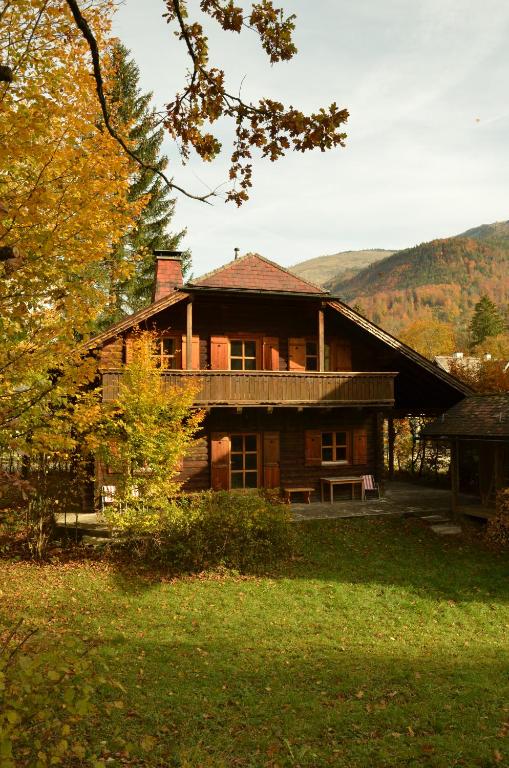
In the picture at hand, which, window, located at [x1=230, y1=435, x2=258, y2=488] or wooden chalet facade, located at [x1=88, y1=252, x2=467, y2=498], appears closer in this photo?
wooden chalet facade, located at [x1=88, y1=252, x2=467, y2=498]

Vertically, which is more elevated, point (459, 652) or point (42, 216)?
point (42, 216)

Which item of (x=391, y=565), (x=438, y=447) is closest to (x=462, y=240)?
(x=438, y=447)

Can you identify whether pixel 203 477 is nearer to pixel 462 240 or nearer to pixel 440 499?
pixel 440 499

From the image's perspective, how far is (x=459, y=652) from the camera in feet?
30.5

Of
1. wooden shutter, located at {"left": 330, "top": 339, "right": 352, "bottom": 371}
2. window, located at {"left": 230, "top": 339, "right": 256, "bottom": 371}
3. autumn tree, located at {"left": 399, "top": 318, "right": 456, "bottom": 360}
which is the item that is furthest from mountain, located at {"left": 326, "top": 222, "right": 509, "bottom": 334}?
window, located at {"left": 230, "top": 339, "right": 256, "bottom": 371}

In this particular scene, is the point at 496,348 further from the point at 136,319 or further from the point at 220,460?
the point at 136,319

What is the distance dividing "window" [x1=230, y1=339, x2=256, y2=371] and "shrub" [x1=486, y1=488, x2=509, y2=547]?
9188 mm

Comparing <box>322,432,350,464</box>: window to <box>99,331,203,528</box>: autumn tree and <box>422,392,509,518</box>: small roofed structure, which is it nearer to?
<box>422,392,509,518</box>: small roofed structure

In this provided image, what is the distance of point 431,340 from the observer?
210ft

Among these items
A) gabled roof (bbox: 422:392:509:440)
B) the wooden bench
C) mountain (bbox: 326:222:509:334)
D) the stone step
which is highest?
mountain (bbox: 326:222:509:334)

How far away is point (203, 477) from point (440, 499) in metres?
8.23

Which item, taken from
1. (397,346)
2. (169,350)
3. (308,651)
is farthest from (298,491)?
(308,651)

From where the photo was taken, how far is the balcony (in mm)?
17000

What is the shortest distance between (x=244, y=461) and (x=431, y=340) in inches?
1966
